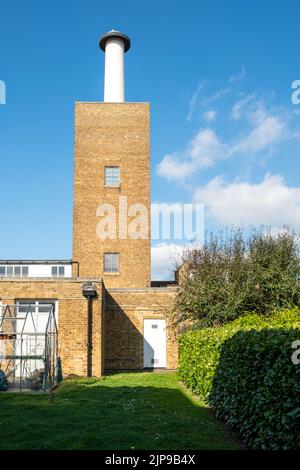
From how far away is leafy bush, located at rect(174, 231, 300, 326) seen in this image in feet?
59.6

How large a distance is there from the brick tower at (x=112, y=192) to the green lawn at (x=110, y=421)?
488 inches

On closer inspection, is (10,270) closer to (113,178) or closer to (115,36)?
(113,178)

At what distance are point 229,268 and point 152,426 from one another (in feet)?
34.5

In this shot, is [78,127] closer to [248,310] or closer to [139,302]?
[139,302]

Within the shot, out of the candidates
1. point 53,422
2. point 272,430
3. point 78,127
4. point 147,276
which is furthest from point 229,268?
point 78,127

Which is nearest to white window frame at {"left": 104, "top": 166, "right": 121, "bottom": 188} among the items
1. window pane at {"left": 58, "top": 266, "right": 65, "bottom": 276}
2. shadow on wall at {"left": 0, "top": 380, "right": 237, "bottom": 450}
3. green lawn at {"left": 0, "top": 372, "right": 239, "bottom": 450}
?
window pane at {"left": 58, "top": 266, "right": 65, "bottom": 276}

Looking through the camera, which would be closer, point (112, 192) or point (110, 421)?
point (110, 421)

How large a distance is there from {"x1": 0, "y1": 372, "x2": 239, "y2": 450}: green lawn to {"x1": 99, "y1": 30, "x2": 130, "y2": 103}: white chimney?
20.2 metres

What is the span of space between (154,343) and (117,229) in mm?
7107

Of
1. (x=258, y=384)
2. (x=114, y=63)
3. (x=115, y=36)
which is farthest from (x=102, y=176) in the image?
(x=258, y=384)

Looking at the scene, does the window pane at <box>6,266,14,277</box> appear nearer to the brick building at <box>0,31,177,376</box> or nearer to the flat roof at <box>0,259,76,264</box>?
the brick building at <box>0,31,177,376</box>

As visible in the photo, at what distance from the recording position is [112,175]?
2847 centimetres

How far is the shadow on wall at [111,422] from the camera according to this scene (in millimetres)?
7867

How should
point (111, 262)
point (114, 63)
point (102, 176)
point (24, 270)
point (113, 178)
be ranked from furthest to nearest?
point (114, 63)
point (24, 270)
point (113, 178)
point (102, 176)
point (111, 262)
